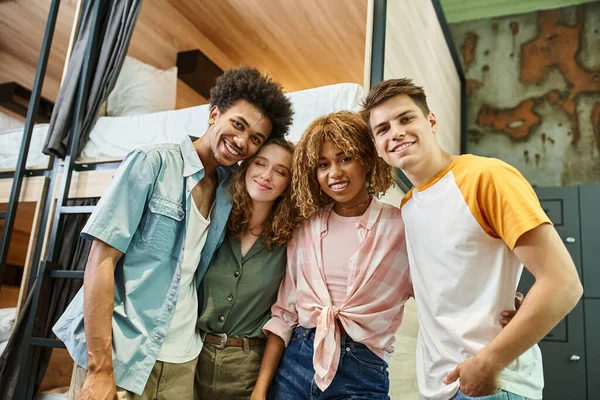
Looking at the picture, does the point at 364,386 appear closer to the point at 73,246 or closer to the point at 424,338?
the point at 424,338

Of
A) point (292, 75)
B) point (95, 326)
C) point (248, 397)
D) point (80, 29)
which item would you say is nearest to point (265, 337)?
point (248, 397)

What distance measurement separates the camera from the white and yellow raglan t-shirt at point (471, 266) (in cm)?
97

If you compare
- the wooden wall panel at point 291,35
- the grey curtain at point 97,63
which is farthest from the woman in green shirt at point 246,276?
the wooden wall panel at point 291,35

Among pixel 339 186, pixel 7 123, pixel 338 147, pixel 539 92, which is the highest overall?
pixel 539 92

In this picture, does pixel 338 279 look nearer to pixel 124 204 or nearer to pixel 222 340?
pixel 222 340

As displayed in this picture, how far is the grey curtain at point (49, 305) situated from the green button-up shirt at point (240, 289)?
1126mm

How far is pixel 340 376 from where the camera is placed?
129 centimetres

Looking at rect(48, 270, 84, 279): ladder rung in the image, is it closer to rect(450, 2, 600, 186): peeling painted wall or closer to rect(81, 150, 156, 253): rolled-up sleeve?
rect(81, 150, 156, 253): rolled-up sleeve

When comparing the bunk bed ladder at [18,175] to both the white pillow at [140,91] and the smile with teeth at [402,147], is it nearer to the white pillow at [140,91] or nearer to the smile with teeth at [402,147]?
the white pillow at [140,91]

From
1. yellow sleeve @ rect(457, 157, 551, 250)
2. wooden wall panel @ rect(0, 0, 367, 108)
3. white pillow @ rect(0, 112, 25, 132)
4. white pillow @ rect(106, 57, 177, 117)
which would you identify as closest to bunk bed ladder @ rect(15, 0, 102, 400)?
white pillow @ rect(106, 57, 177, 117)

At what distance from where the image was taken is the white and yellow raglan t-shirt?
973 mm

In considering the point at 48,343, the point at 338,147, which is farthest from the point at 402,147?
the point at 48,343

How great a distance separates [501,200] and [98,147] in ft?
6.78

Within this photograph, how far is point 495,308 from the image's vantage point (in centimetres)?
100
